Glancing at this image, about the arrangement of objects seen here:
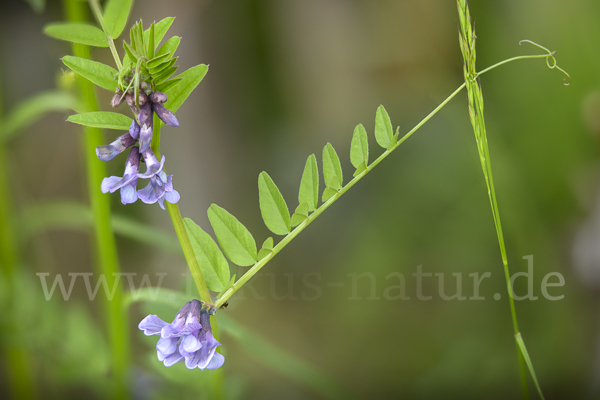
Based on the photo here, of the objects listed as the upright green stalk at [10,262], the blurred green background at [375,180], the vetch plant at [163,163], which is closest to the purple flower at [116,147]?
the vetch plant at [163,163]

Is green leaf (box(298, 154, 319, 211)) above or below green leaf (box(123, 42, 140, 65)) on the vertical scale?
below

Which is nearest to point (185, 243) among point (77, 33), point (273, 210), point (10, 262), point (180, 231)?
point (180, 231)

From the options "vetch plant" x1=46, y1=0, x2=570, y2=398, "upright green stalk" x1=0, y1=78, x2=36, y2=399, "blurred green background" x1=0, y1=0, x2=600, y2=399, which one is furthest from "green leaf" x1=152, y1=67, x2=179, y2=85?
"blurred green background" x1=0, y1=0, x2=600, y2=399

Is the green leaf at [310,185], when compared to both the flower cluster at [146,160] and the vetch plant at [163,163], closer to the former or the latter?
the vetch plant at [163,163]

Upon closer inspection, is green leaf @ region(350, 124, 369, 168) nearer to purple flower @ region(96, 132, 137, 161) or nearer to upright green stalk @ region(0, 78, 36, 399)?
purple flower @ region(96, 132, 137, 161)

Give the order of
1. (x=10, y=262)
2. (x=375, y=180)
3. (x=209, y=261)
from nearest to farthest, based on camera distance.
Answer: (x=209, y=261)
(x=10, y=262)
(x=375, y=180)

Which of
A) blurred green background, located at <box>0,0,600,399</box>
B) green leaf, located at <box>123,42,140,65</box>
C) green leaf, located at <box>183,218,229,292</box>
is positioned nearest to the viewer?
green leaf, located at <box>123,42,140,65</box>

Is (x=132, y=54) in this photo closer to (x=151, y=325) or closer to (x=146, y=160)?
(x=146, y=160)
